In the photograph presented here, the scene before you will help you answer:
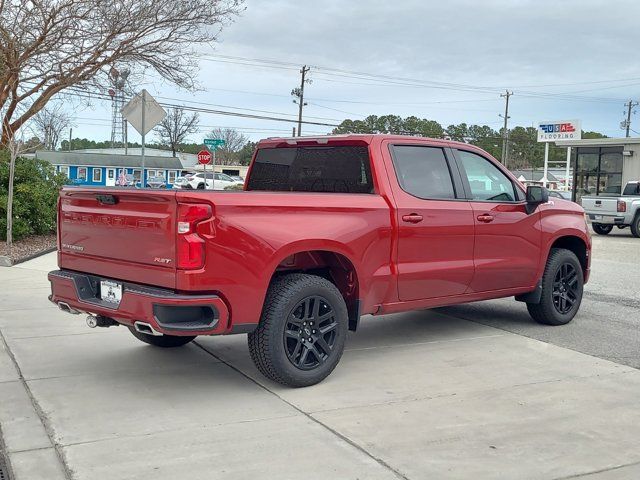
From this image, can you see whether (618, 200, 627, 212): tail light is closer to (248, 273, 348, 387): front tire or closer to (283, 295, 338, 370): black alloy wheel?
(248, 273, 348, 387): front tire

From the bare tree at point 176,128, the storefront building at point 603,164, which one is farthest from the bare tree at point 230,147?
the storefront building at point 603,164

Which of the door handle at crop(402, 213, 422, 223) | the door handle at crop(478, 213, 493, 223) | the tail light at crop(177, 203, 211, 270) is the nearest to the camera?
the tail light at crop(177, 203, 211, 270)

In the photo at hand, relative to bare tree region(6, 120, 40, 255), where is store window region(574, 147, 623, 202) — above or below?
above

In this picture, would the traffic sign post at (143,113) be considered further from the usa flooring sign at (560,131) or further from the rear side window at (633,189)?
the usa flooring sign at (560,131)

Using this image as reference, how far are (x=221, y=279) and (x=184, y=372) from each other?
1.39 metres

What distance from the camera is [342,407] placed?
16.4 ft

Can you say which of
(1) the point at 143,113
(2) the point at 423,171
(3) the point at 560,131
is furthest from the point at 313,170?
(3) the point at 560,131

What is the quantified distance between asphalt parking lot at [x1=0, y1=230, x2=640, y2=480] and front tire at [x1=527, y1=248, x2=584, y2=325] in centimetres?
20

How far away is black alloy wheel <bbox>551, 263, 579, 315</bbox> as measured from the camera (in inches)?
304

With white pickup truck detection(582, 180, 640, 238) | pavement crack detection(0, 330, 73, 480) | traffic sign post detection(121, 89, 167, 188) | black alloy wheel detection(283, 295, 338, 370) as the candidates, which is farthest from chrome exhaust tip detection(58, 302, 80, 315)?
white pickup truck detection(582, 180, 640, 238)

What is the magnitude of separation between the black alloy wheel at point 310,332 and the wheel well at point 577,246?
3607 mm

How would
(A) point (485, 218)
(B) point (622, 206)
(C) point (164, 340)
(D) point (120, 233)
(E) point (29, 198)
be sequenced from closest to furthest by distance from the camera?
(D) point (120, 233)
(C) point (164, 340)
(A) point (485, 218)
(E) point (29, 198)
(B) point (622, 206)

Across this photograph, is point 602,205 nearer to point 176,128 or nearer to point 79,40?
point 79,40

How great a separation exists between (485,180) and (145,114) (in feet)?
26.2
